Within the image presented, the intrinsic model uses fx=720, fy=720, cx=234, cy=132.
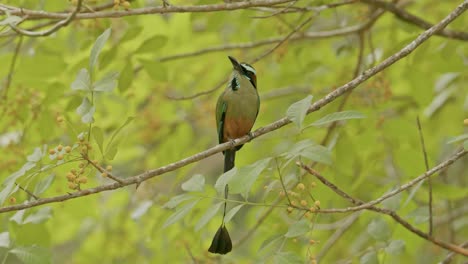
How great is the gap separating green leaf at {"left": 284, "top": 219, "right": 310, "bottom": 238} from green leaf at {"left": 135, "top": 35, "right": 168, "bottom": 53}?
1.54 meters

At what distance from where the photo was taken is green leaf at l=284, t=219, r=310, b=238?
8.50 feet

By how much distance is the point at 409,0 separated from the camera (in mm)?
5262

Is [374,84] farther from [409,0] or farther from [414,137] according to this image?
[409,0]

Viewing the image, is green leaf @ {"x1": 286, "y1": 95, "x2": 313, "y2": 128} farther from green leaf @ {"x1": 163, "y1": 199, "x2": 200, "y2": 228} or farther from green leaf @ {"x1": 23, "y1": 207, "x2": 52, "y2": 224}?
green leaf @ {"x1": 23, "y1": 207, "x2": 52, "y2": 224}

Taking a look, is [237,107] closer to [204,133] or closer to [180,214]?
[180,214]

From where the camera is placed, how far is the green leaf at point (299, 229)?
259 cm

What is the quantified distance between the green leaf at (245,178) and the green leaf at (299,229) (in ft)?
0.97

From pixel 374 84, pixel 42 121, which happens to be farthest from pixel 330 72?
pixel 42 121

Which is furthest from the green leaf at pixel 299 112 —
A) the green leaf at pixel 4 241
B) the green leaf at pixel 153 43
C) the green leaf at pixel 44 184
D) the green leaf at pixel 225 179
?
the green leaf at pixel 153 43

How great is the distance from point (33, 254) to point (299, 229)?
1030mm

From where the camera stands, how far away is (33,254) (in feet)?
9.11

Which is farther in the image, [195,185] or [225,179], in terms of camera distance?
[195,185]

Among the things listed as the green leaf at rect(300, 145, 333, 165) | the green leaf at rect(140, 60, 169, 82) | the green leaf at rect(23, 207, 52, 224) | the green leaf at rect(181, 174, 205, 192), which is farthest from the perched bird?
the green leaf at rect(300, 145, 333, 165)

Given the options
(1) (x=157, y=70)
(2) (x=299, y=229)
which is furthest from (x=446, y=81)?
(2) (x=299, y=229)
